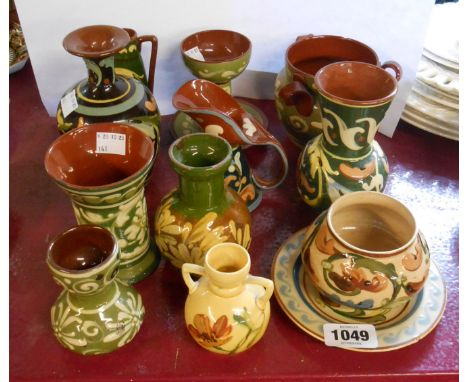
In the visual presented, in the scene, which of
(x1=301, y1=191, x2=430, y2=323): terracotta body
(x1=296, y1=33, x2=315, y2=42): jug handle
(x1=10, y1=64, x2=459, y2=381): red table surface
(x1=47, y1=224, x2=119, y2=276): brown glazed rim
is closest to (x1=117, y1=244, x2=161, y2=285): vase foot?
(x1=10, y1=64, x2=459, y2=381): red table surface

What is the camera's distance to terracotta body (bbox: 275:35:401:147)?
0.91m

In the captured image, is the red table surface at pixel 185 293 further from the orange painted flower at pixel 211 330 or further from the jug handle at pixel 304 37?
the jug handle at pixel 304 37

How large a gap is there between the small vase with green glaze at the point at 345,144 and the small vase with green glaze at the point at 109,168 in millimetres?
272

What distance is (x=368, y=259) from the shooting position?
0.64 meters

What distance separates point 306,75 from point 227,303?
45cm

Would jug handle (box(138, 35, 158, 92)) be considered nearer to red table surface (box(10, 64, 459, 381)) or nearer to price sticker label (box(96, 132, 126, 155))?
red table surface (box(10, 64, 459, 381))

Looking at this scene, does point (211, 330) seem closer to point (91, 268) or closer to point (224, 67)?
point (91, 268)

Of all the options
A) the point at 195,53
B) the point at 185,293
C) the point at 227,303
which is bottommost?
the point at 185,293

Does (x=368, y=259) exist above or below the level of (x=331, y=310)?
above

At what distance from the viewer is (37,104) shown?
1.18 m

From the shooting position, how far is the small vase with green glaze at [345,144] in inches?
30.2

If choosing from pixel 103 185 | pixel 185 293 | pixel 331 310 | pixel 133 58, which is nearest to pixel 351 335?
pixel 331 310

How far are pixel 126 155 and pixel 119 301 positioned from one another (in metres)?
0.21
